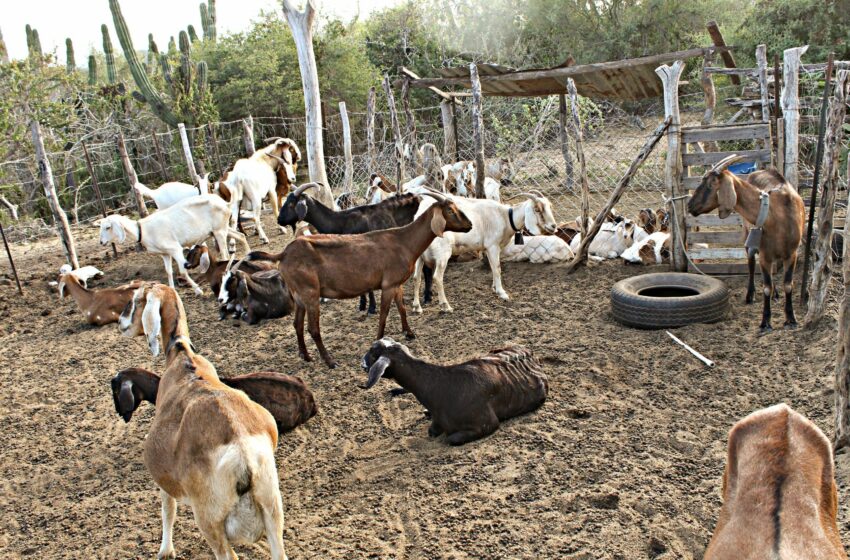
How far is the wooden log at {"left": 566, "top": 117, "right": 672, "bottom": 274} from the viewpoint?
27.5ft

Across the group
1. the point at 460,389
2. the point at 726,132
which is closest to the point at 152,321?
the point at 460,389

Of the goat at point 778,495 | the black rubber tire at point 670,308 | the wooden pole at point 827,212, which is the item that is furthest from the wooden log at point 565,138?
the goat at point 778,495

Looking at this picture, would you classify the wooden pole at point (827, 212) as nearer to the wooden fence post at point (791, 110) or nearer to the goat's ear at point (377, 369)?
the wooden fence post at point (791, 110)

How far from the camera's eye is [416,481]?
4.70 meters

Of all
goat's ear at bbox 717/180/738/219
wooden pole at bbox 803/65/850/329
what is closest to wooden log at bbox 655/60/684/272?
goat's ear at bbox 717/180/738/219

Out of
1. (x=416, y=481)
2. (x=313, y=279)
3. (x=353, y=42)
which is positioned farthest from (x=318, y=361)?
(x=353, y=42)

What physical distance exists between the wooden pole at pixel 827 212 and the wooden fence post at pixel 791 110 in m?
1.54

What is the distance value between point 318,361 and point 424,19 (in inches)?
1018

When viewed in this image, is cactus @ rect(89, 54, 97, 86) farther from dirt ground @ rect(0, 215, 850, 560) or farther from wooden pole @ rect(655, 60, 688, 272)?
wooden pole @ rect(655, 60, 688, 272)

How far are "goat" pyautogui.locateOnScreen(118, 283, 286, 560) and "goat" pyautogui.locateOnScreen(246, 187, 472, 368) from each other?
299cm

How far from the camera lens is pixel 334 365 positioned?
22.9 ft

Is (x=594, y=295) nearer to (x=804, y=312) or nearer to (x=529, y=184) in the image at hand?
(x=804, y=312)

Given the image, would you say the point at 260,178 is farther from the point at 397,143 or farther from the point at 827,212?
the point at 827,212

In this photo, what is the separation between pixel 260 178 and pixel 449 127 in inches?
145
